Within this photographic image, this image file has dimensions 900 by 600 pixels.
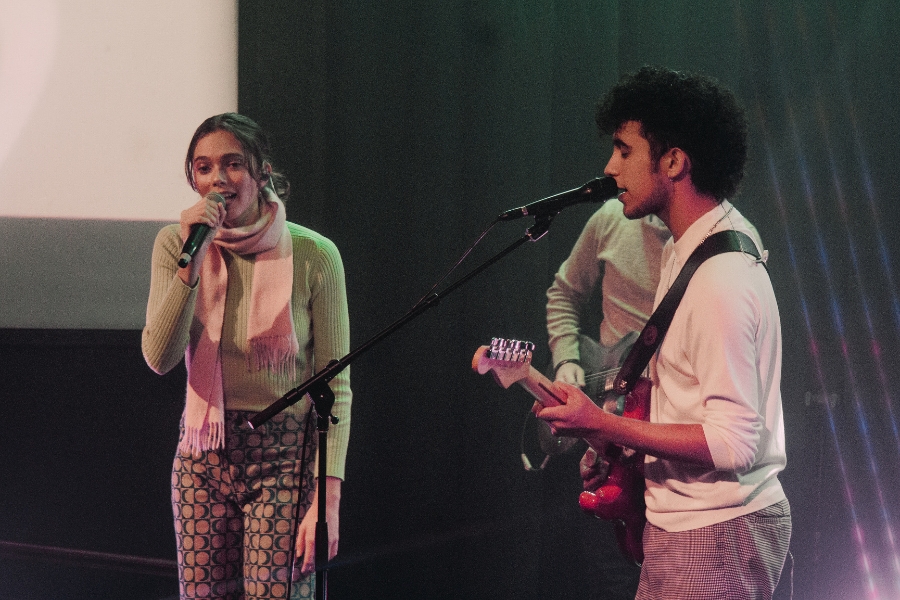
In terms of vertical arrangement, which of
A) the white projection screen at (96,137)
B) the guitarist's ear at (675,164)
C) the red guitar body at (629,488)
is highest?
the white projection screen at (96,137)

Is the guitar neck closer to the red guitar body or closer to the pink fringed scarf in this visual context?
the red guitar body

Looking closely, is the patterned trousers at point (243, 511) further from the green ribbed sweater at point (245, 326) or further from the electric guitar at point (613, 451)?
the electric guitar at point (613, 451)

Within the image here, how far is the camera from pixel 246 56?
3.13 m

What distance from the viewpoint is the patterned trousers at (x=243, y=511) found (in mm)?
1859

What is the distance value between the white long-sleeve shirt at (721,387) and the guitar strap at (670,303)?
0.8 inches

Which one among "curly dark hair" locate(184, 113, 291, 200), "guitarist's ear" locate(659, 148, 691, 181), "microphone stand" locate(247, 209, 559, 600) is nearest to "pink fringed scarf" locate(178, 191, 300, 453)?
"curly dark hair" locate(184, 113, 291, 200)

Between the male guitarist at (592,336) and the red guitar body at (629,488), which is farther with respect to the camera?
the male guitarist at (592,336)

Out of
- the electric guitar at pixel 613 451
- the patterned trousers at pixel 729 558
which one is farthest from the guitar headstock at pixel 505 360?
the patterned trousers at pixel 729 558

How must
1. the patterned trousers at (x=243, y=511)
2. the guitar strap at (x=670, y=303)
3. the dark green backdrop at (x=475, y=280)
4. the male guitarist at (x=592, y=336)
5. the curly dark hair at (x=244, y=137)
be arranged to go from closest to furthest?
the guitar strap at (x=670, y=303)
the patterned trousers at (x=243, y=511)
the curly dark hair at (x=244, y=137)
the male guitarist at (x=592, y=336)
the dark green backdrop at (x=475, y=280)

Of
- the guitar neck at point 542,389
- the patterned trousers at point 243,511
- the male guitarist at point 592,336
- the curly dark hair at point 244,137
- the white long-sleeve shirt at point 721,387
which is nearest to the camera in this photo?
the white long-sleeve shirt at point 721,387

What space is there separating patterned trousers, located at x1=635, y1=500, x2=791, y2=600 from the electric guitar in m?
0.15

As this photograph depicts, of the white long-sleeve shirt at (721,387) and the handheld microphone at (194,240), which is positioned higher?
the handheld microphone at (194,240)

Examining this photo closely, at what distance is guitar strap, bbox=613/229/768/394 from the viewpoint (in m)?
1.58

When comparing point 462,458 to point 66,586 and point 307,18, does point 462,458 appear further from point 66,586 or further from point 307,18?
point 307,18
